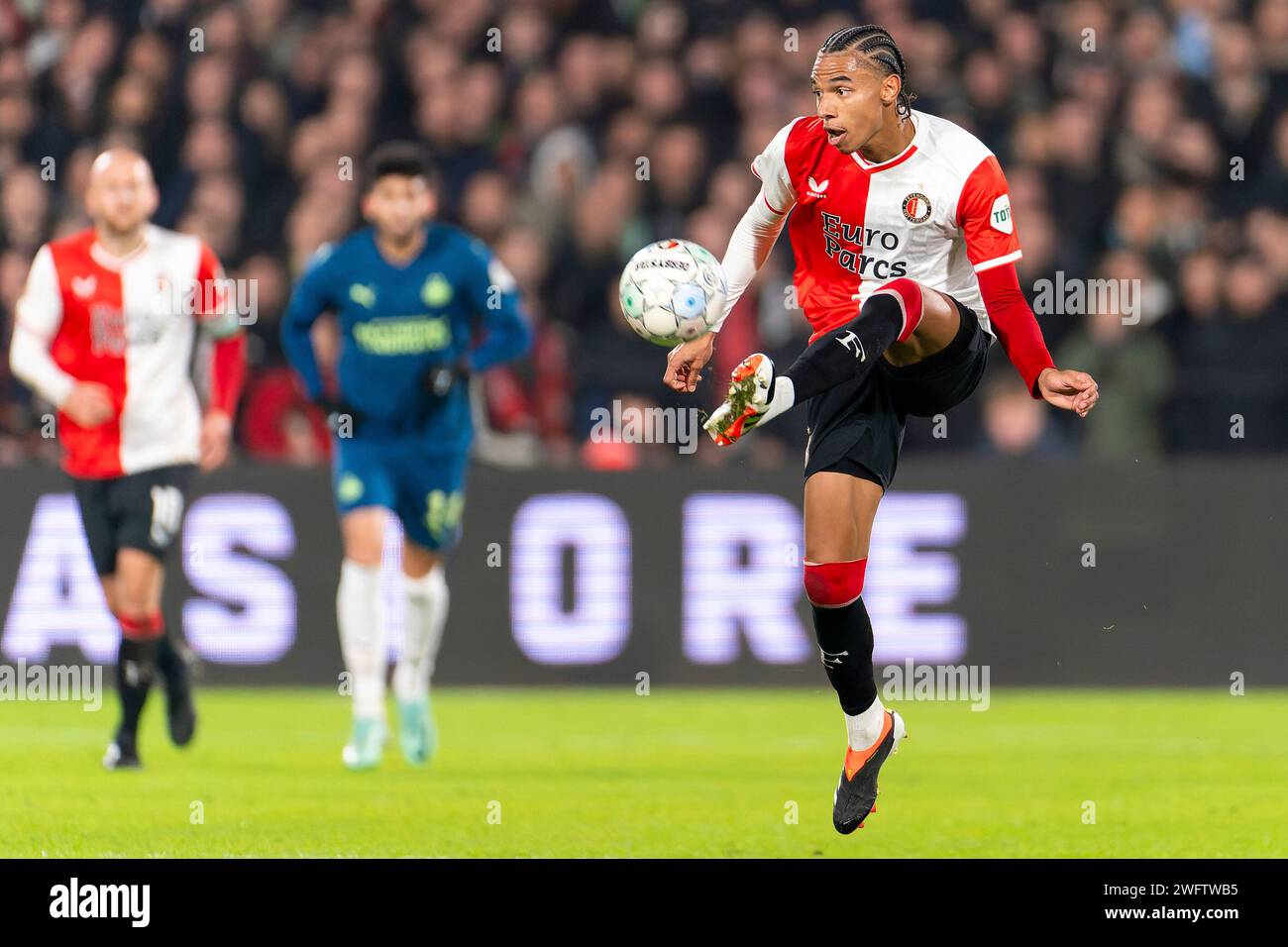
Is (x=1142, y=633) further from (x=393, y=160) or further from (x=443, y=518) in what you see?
(x=393, y=160)

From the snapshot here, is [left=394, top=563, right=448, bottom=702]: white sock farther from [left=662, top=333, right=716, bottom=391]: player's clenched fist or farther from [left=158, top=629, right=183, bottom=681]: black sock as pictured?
[left=662, top=333, right=716, bottom=391]: player's clenched fist

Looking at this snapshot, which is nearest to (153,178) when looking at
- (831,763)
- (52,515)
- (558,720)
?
(52,515)

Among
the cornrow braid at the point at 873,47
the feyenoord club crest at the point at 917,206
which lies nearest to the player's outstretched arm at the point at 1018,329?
the feyenoord club crest at the point at 917,206

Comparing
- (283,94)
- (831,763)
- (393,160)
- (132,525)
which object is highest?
(283,94)

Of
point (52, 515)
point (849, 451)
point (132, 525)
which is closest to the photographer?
point (849, 451)

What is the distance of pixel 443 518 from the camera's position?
36.5ft

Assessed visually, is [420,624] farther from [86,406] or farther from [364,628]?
[86,406]

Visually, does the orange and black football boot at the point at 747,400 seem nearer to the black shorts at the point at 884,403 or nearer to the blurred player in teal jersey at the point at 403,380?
the black shorts at the point at 884,403

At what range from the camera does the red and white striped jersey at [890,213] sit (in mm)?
7633

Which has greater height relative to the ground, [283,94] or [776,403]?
[283,94]

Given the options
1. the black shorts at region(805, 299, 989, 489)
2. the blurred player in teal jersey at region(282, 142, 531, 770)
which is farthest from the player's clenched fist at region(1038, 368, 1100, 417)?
the blurred player in teal jersey at region(282, 142, 531, 770)

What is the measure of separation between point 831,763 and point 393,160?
3437 millimetres

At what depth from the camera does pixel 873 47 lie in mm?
7535

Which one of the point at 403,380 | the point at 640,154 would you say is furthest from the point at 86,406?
the point at 640,154
